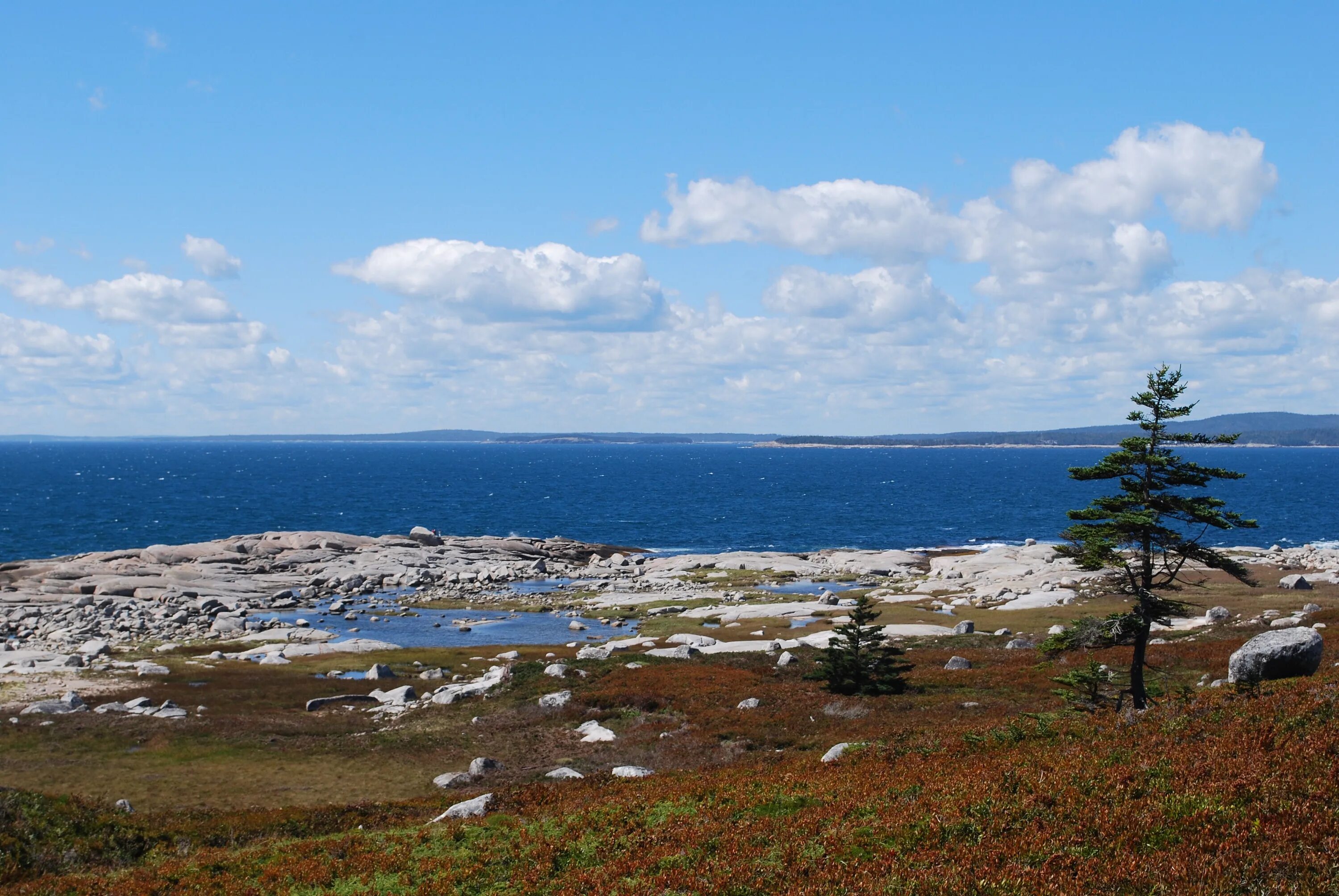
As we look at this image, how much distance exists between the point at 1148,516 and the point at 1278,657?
5906 millimetres

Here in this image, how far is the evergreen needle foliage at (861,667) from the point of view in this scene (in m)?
35.4

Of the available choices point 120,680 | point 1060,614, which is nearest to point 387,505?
point 120,680

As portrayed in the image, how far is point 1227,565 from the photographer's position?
2414cm

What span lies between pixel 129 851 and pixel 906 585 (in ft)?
232

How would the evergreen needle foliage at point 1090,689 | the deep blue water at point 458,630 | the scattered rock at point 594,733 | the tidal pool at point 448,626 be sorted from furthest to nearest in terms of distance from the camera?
1. the tidal pool at point 448,626
2. the deep blue water at point 458,630
3. the scattered rock at point 594,733
4. the evergreen needle foliage at point 1090,689

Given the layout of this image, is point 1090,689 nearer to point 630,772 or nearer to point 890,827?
point 630,772

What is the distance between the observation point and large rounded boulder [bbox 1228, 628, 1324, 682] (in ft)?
80.3

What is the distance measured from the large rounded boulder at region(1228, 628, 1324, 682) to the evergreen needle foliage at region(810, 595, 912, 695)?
12.9m

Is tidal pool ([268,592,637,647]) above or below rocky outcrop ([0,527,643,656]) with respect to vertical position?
below

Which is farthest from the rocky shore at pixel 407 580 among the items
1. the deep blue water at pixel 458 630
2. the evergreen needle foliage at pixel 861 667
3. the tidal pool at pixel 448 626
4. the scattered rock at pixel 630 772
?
the scattered rock at pixel 630 772

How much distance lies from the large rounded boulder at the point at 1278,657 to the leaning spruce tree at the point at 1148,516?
1924mm

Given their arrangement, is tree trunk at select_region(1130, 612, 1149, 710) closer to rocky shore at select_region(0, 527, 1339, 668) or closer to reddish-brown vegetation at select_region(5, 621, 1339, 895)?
reddish-brown vegetation at select_region(5, 621, 1339, 895)

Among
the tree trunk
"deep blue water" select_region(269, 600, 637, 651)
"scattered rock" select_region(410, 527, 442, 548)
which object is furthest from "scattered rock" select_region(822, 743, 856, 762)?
"scattered rock" select_region(410, 527, 442, 548)

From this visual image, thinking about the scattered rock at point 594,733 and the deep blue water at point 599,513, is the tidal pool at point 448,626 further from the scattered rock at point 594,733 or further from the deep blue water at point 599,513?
the deep blue water at point 599,513
